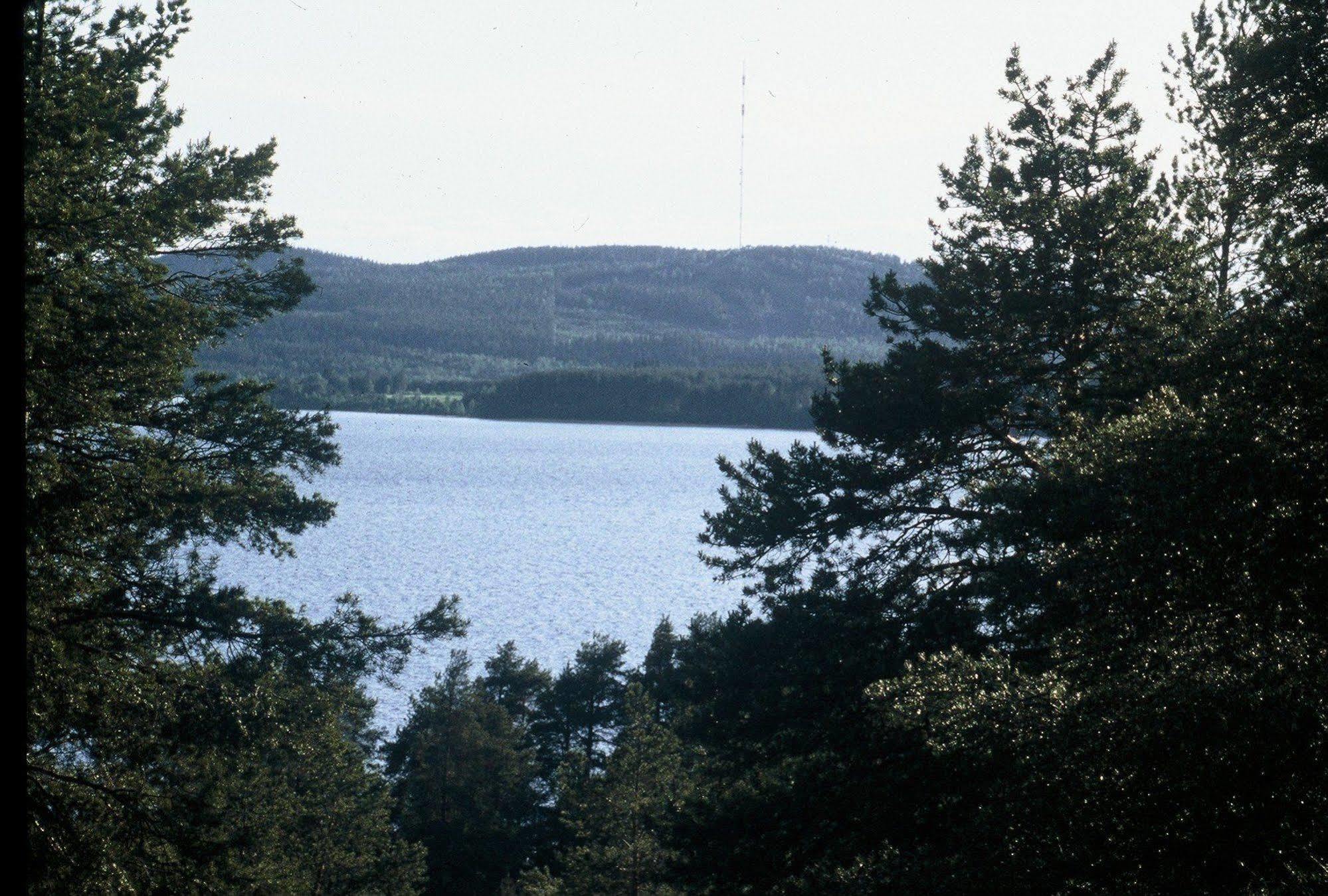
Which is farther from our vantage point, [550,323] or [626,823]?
[550,323]

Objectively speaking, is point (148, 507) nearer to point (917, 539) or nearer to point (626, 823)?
point (917, 539)

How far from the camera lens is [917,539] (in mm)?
12781

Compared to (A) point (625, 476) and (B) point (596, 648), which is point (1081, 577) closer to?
(B) point (596, 648)

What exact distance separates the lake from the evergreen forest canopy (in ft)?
8.09

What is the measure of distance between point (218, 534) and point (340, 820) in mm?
11209

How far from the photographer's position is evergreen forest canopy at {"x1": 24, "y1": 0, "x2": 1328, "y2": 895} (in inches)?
256

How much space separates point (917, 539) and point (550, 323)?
165085mm

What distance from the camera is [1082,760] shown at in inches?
268

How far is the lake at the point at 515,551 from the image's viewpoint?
1518 inches

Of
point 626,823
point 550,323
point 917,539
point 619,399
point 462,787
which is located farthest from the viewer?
point 550,323

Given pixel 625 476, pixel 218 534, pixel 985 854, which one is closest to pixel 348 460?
pixel 625 476

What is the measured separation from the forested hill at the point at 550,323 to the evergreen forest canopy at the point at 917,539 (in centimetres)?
8873

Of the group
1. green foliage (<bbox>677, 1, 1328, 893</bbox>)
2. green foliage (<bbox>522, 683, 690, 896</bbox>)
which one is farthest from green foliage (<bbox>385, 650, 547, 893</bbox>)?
green foliage (<bbox>677, 1, 1328, 893</bbox>)

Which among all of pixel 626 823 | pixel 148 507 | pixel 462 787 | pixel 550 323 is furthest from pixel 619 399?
A: pixel 148 507
